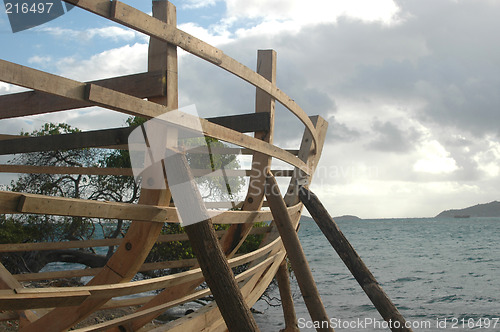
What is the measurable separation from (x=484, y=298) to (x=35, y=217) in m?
15.1

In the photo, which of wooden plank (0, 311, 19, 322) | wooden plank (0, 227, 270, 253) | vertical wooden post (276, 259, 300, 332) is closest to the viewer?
wooden plank (0, 311, 19, 322)

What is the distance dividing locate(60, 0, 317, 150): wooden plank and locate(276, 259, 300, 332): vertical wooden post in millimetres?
3088

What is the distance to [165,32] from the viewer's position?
9.75 ft

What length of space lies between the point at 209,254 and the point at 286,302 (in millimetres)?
3496

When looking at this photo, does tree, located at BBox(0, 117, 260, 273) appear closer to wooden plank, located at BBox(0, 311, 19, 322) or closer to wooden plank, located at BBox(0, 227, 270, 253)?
wooden plank, located at BBox(0, 227, 270, 253)

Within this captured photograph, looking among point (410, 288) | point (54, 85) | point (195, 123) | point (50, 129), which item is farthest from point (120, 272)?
point (410, 288)

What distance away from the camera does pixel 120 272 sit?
3.14 metres

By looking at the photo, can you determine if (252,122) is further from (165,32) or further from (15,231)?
(15,231)

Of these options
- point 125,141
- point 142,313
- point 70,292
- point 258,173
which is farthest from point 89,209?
point 258,173

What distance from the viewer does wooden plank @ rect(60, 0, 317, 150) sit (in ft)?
8.77

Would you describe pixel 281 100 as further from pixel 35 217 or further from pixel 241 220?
pixel 35 217

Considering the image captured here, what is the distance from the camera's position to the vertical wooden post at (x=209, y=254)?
3039 millimetres

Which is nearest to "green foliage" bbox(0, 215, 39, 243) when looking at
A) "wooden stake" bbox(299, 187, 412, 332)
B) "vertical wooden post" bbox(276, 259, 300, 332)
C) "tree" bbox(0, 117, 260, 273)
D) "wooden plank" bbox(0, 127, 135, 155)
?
"tree" bbox(0, 117, 260, 273)

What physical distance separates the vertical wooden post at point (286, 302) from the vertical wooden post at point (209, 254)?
3.01 metres
